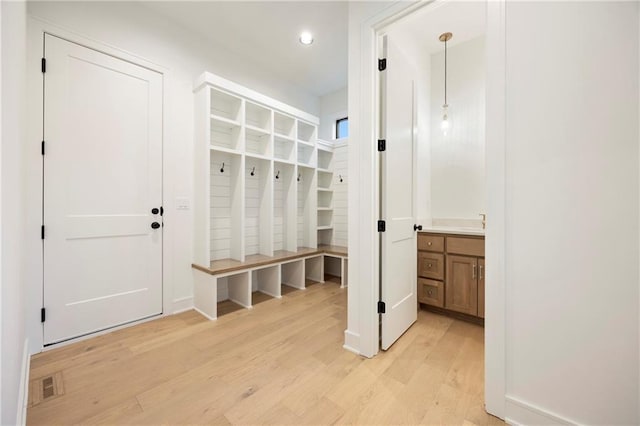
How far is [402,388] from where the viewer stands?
1.60m

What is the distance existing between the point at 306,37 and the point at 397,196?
7.21 feet

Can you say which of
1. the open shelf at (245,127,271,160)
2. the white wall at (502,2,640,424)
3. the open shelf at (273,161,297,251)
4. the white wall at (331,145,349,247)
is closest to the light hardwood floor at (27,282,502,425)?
the white wall at (502,2,640,424)

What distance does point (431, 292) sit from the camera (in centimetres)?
279

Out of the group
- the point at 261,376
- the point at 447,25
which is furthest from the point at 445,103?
the point at 261,376

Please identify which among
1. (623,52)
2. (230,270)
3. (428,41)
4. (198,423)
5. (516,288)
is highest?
(428,41)

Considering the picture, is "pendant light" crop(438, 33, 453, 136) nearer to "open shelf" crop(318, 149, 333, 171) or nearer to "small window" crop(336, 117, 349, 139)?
"small window" crop(336, 117, 349, 139)

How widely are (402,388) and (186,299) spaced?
7.51 ft

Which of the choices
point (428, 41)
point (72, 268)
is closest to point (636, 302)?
point (428, 41)

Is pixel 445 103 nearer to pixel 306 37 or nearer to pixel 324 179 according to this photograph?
pixel 306 37

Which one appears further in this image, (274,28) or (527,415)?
(274,28)

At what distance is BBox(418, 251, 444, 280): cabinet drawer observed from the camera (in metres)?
2.72

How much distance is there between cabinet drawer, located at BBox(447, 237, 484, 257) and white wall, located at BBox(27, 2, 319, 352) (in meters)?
2.73

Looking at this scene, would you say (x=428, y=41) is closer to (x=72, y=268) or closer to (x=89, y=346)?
(x=72, y=268)

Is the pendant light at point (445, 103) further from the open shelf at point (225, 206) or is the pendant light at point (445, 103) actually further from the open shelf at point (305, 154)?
the open shelf at point (225, 206)
